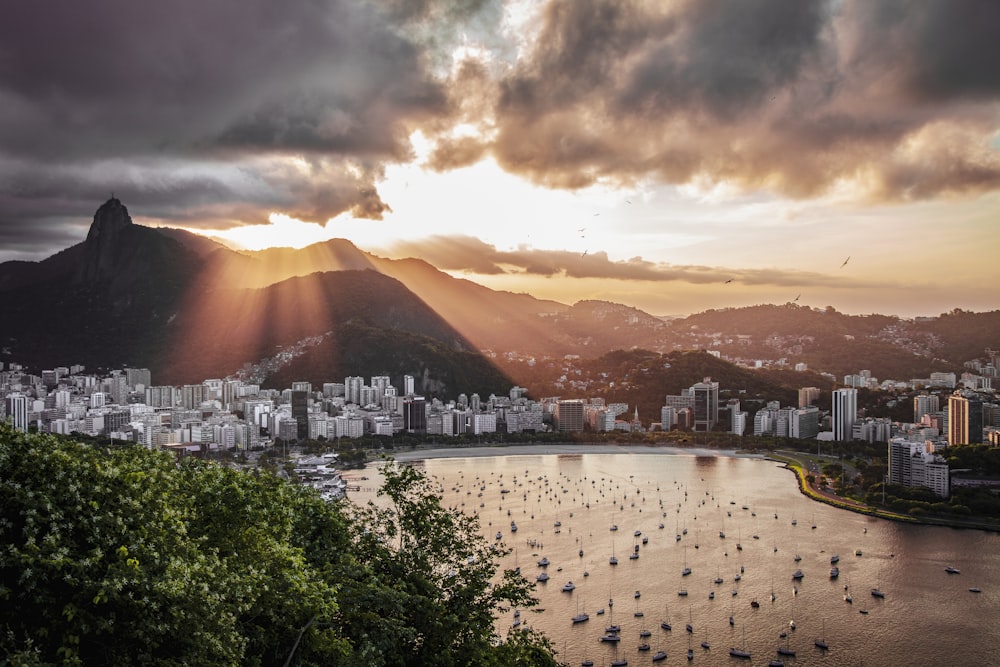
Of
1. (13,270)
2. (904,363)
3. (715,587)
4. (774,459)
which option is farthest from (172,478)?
(13,270)

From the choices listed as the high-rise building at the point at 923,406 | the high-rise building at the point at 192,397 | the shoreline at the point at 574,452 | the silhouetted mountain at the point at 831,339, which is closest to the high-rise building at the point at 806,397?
the high-rise building at the point at 923,406

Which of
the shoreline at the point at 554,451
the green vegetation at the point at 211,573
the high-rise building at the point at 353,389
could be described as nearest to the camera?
the green vegetation at the point at 211,573

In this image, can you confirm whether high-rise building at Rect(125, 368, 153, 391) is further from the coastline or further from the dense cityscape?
the coastline

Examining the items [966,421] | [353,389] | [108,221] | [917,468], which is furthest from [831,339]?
[108,221]

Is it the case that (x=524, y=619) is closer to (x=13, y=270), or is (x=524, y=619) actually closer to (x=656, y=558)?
(x=656, y=558)

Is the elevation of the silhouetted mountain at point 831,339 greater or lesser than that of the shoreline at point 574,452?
greater

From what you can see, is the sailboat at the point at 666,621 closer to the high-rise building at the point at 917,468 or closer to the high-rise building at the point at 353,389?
the high-rise building at the point at 917,468

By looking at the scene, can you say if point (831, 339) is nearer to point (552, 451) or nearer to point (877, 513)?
point (552, 451)
